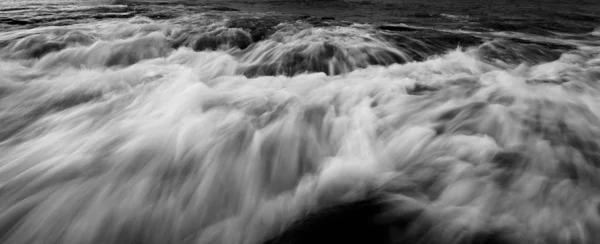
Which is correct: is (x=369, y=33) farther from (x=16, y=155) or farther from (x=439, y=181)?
(x=16, y=155)

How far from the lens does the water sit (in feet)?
6.56

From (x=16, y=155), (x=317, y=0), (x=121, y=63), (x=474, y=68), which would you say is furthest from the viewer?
(x=317, y=0)

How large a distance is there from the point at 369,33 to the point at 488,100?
3.90 metres

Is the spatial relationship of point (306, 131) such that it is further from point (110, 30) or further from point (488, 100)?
point (110, 30)

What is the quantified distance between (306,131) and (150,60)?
12.1ft

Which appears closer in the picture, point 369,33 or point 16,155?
point 16,155

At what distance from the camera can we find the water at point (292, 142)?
2.00 m

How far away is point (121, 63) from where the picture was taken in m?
5.24

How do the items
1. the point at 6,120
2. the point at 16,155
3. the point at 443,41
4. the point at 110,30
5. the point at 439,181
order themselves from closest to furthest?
the point at 439,181
the point at 16,155
the point at 6,120
the point at 443,41
the point at 110,30

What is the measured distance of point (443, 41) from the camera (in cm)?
646

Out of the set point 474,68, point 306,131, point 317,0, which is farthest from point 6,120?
point 317,0

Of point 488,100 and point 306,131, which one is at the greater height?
point 488,100

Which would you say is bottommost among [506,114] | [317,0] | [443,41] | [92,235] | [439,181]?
[92,235]

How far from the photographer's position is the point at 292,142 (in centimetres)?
294
